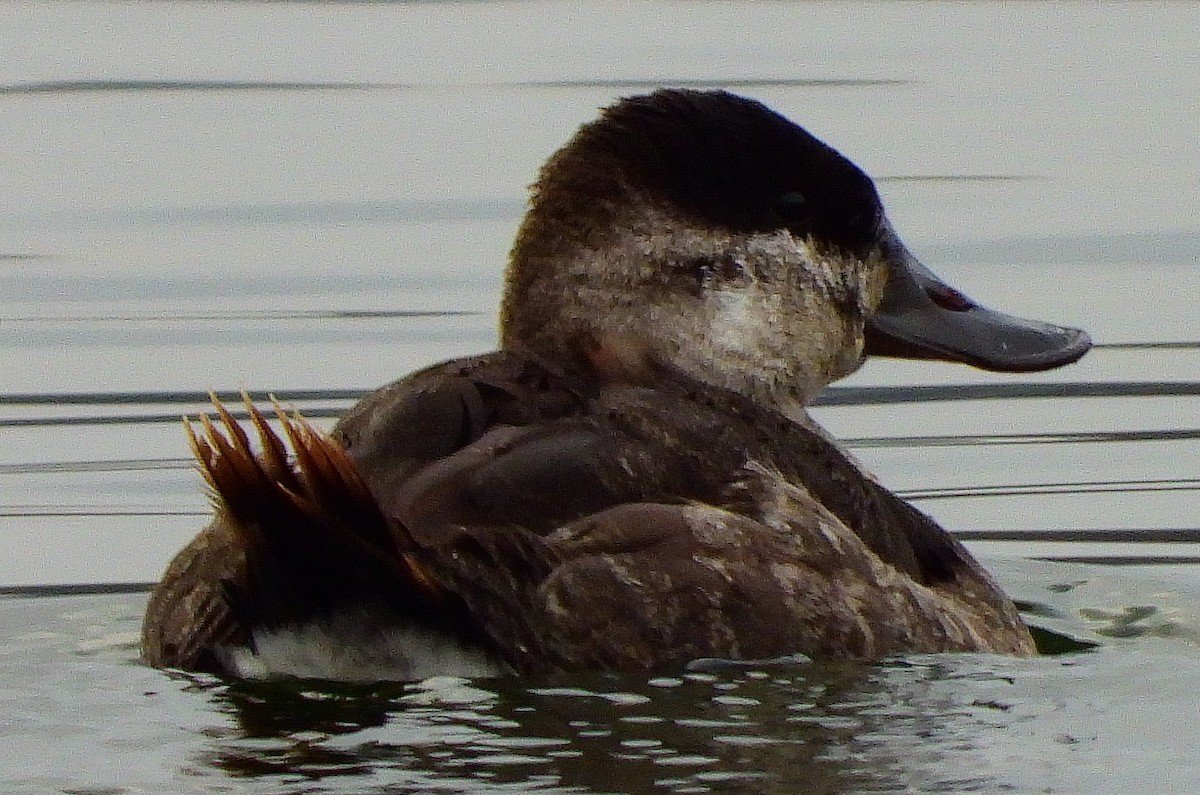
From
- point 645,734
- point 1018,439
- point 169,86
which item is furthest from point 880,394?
point 169,86

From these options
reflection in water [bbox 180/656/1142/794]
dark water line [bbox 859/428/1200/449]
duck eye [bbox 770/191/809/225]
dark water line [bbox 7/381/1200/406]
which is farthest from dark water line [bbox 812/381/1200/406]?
reflection in water [bbox 180/656/1142/794]

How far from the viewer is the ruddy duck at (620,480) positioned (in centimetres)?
596

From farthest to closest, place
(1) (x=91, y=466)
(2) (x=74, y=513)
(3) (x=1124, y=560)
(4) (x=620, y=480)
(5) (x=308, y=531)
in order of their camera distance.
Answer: (1) (x=91, y=466), (2) (x=74, y=513), (3) (x=1124, y=560), (4) (x=620, y=480), (5) (x=308, y=531)

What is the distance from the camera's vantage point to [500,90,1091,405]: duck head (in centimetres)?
698

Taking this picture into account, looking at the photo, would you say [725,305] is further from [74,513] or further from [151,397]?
[151,397]

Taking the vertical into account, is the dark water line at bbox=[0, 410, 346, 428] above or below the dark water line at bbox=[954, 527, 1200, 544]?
above

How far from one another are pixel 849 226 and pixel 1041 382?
2849 mm

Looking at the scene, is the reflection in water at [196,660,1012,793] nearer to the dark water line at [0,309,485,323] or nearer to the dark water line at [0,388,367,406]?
the dark water line at [0,388,367,406]

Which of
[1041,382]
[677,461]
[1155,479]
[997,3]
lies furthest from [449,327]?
[997,3]

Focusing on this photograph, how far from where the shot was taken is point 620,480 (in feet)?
20.3

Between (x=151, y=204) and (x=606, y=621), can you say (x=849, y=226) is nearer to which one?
(x=606, y=621)

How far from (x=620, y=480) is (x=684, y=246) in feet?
3.21

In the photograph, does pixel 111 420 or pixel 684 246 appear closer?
pixel 684 246

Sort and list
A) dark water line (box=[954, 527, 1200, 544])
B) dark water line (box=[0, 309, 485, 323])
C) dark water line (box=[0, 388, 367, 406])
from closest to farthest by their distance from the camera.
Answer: dark water line (box=[954, 527, 1200, 544]) < dark water line (box=[0, 388, 367, 406]) < dark water line (box=[0, 309, 485, 323])
